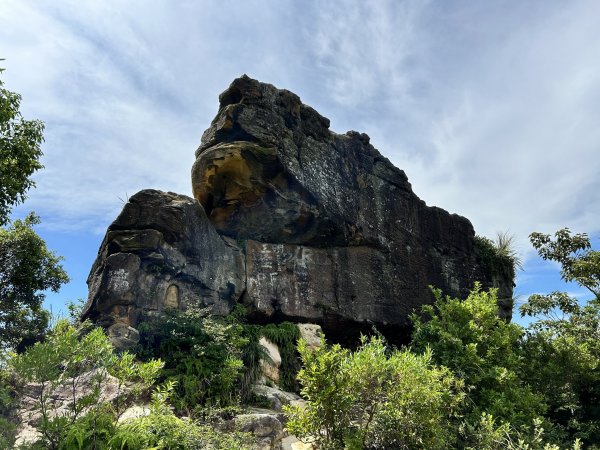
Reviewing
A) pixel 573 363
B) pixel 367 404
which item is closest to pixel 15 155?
pixel 367 404

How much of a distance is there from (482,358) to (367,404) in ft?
14.1

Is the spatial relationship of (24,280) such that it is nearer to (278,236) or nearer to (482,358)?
(278,236)

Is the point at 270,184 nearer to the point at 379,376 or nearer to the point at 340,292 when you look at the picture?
the point at 340,292

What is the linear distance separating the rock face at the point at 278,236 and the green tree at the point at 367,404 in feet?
20.2

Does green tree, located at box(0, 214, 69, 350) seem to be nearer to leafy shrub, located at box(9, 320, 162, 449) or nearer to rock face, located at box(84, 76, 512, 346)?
rock face, located at box(84, 76, 512, 346)

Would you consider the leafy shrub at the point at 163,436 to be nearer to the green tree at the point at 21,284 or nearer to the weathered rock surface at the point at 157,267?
the weathered rock surface at the point at 157,267

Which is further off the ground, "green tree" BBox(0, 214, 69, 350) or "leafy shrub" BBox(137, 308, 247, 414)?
"green tree" BBox(0, 214, 69, 350)

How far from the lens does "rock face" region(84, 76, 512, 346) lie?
491 inches

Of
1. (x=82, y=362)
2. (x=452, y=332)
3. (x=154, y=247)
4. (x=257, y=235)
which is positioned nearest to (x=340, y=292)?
(x=257, y=235)

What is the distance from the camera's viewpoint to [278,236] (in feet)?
51.8

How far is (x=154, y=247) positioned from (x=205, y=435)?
6.25m

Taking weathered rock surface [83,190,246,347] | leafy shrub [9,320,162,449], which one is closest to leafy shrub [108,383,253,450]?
leafy shrub [9,320,162,449]

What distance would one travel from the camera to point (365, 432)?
6777 mm

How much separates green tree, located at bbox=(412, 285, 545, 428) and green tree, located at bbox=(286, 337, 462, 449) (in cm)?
247
